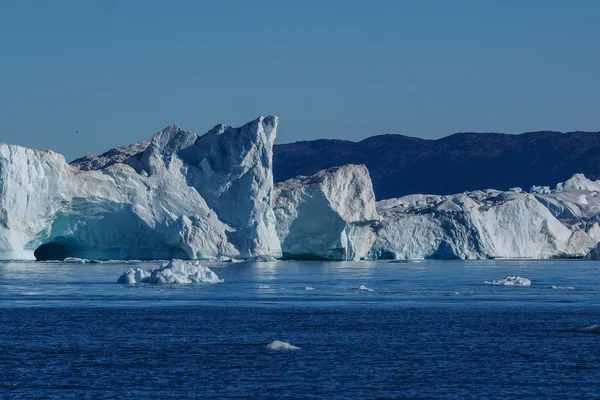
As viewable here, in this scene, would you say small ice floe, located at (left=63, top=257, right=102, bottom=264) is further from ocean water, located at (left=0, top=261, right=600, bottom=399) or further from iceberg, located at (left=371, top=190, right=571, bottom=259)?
iceberg, located at (left=371, top=190, right=571, bottom=259)

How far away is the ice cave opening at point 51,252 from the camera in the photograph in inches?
2800

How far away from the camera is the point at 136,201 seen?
63.8 meters

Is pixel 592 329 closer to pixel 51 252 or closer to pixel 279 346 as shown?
pixel 279 346

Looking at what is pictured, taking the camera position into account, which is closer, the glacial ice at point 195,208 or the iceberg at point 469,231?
the glacial ice at point 195,208

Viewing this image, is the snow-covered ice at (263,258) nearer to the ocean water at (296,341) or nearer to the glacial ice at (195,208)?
the glacial ice at (195,208)

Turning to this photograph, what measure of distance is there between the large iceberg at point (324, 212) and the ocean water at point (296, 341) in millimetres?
25795

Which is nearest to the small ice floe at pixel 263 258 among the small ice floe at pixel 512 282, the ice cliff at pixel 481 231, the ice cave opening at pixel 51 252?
the ice cave opening at pixel 51 252

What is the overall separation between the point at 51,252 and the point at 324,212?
17749mm

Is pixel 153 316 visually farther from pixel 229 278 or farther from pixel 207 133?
pixel 207 133

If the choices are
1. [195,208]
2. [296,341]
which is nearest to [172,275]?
[195,208]

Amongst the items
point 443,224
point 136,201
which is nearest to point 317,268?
point 136,201

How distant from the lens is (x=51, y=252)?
72.6 meters

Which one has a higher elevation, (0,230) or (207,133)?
(207,133)

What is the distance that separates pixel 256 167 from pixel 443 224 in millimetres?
19585
